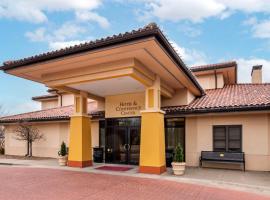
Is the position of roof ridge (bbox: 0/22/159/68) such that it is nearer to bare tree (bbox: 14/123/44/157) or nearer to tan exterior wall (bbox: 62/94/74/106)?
bare tree (bbox: 14/123/44/157)

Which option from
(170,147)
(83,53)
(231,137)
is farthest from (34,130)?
(231,137)

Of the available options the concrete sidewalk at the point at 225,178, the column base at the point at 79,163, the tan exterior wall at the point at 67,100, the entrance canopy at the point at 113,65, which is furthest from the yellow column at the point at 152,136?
the tan exterior wall at the point at 67,100

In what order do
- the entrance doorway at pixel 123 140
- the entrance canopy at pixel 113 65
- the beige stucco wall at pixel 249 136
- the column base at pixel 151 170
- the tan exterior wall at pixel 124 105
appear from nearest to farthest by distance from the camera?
the entrance canopy at pixel 113 65
the column base at pixel 151 170
the beige stucco wall at pixel 249 136
the entrance doorway at pixel 123 140
the tan exterior wall at pixel 124 105

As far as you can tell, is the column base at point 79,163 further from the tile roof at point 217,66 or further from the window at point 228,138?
the tile roof at point 217,66

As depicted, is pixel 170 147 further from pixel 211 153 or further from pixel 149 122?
pixel 149 122

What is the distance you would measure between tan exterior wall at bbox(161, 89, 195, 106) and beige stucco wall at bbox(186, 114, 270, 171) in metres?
1.36

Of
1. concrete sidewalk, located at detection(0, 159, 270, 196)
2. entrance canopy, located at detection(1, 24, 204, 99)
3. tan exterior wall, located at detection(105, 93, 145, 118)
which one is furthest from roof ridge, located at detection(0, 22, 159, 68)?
tan exterior wall, located at detection(105, 93, 145, 118)

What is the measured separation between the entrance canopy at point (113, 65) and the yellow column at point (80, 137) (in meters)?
0.82

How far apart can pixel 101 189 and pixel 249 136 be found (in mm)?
8152

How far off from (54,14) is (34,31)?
1.59m

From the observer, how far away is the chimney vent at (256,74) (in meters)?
20.9

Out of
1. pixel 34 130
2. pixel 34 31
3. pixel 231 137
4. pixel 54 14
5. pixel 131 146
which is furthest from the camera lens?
pixel 34 130

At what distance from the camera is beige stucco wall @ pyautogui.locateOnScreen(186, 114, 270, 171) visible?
508 inches

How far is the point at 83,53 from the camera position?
9656mm
